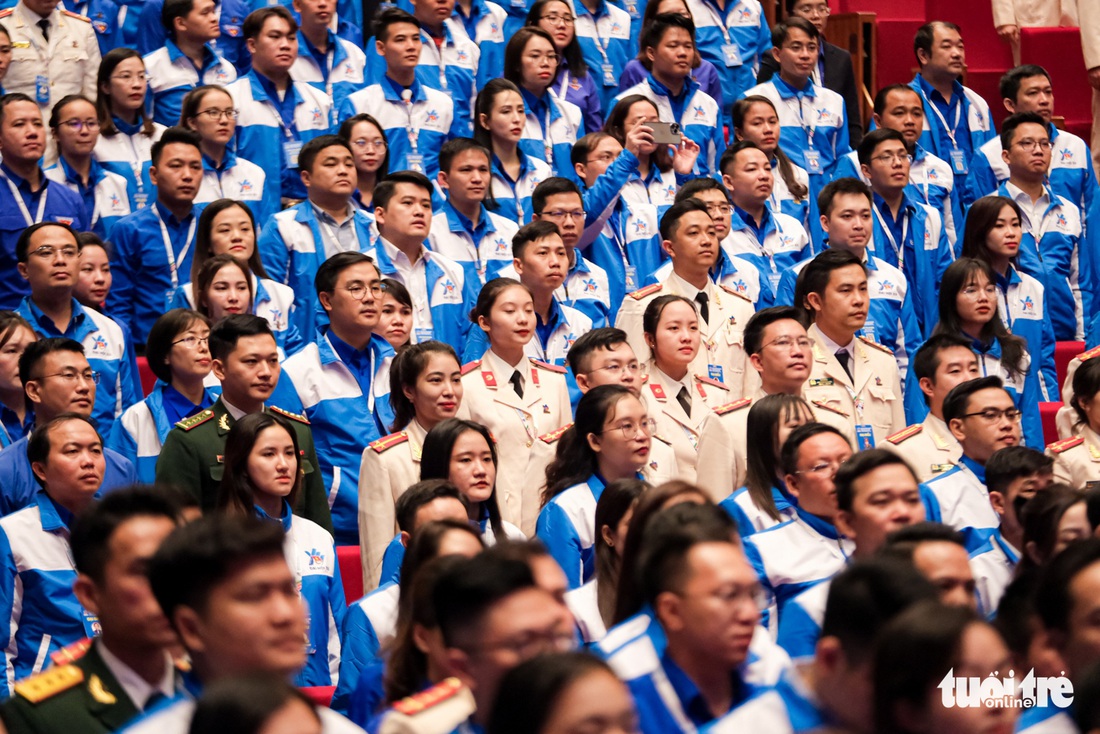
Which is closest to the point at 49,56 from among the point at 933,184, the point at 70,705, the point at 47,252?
the point at 47,252

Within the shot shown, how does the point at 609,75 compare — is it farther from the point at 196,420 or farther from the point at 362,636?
the point at 362,636

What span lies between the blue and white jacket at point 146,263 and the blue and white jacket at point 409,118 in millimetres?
1575

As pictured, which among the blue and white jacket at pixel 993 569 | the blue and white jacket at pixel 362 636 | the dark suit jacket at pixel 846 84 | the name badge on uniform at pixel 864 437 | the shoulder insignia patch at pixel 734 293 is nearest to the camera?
the blue and white jacket at pixel 362 636

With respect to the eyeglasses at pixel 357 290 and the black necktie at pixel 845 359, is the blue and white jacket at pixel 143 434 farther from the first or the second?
the black necktie at pixel 845 359

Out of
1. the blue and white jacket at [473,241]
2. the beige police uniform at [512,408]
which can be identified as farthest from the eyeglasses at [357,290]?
the blue and white jacket at [473,241]

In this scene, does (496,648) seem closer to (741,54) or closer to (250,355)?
(250,355)

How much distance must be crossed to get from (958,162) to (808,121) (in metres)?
1.00

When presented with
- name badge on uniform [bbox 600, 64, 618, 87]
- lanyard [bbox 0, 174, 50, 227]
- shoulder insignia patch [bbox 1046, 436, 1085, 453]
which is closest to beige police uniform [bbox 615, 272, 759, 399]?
shoulder insignia patch [bbox 1046, 436, 1085, 453]

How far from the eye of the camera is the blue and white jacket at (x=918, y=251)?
7898 mm

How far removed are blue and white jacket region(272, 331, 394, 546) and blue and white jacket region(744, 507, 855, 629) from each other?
2024mm

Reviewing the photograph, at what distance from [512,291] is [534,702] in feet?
12.5

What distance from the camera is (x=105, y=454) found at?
5098mm

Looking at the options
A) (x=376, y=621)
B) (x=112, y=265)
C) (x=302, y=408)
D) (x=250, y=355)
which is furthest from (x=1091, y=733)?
(x=112, y=265)

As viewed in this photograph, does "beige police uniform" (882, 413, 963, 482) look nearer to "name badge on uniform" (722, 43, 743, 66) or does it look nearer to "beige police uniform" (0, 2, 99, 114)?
"name badge on uniform" (722, 43, 743, 66)
